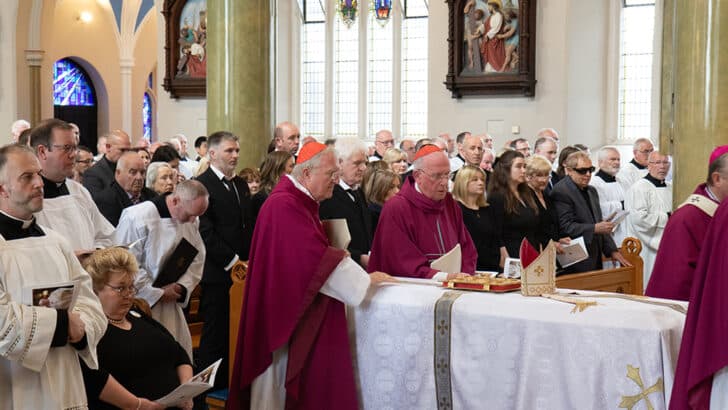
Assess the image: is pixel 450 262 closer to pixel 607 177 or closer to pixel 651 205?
pixel 651 205

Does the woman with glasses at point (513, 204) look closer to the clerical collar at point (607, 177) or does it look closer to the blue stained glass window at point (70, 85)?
the clerical collar at point (607, 177)

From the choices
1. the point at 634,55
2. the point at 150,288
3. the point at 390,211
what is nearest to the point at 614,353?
the point at 390,211

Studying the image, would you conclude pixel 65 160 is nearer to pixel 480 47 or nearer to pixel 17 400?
pixel 17 400

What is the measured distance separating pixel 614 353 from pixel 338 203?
2.77 metres

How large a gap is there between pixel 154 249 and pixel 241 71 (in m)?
4.07

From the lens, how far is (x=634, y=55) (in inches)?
649

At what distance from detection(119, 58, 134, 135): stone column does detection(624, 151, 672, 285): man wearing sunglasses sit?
58.3 feet

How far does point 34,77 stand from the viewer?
20016 millimetres

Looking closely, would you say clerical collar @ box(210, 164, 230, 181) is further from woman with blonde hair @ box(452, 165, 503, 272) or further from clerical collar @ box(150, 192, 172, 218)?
woman with blonde hair @ box(452, 165, 503, 272)

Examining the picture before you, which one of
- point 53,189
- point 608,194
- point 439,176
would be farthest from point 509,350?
point 608,194

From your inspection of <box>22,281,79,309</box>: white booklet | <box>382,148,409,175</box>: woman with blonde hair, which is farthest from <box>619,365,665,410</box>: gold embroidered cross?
<box>382,148,409,175</box>: woman with blonde hair

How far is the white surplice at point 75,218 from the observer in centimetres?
514

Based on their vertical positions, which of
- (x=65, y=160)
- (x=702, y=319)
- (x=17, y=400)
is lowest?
(x=17, y=400)

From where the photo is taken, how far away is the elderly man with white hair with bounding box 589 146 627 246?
1031 centimetres
